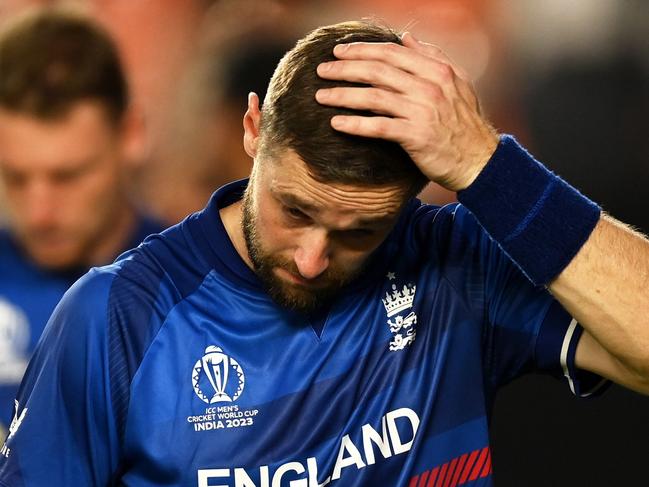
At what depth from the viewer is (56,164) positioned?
13.7 feet

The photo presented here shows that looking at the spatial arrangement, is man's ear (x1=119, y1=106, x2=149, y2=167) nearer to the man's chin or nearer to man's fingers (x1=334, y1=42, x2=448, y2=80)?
the man's chin

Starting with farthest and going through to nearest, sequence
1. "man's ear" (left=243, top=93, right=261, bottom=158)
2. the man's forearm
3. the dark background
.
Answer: the dark background < "man's ear" (left=243, top=93, right=261, bottom=158) < the man's forearm

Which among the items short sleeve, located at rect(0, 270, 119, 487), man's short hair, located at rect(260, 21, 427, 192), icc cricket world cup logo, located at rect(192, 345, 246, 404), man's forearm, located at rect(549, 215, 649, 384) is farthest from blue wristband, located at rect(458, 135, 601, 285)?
short sleeve, located at rect(0, 270, 119, 487)

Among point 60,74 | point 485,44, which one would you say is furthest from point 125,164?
point 485,44

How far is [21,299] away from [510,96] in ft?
7.15

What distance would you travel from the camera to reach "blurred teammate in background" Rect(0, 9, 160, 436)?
4.15 meters

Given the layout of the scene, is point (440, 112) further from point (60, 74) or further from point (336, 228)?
point (60, 74)

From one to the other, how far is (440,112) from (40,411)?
828 mm

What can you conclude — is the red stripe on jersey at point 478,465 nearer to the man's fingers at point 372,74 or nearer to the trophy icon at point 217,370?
the trophy icon at point 217,370

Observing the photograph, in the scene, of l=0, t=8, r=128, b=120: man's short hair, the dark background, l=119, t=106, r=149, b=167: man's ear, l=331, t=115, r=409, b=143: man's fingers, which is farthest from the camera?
l=119, t=106, r=149, b=167: man's ear

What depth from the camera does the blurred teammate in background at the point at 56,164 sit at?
4.15m

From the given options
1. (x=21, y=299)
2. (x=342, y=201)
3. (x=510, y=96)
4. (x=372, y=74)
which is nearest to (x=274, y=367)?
(x=342, y=201)

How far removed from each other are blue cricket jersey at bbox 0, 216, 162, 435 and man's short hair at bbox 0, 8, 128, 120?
51cm

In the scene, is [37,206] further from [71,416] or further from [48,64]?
[71,416]
